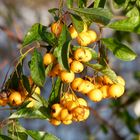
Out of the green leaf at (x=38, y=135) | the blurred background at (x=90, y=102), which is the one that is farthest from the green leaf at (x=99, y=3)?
the blurred background at (x=90, y=102)

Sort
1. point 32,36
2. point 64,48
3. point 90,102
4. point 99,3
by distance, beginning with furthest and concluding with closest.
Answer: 1. point 90,102
2. point 99,3
3. point 32,36
4. point 64,48

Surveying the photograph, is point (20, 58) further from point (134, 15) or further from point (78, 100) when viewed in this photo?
point (134, 15)

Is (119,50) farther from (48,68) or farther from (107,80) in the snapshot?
(48,68)

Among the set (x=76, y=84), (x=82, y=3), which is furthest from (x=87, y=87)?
(x=82, y=3)

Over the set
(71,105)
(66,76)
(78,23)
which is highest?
(78,23)

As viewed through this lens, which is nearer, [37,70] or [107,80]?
[37,70]

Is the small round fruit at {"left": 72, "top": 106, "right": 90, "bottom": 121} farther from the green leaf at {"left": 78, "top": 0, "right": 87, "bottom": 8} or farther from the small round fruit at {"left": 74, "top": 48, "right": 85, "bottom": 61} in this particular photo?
the green leaf at {"left": 78, "top": 0, "right": 87, "bottom": 8}

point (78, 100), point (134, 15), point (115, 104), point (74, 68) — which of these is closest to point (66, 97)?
point (78, 100)
